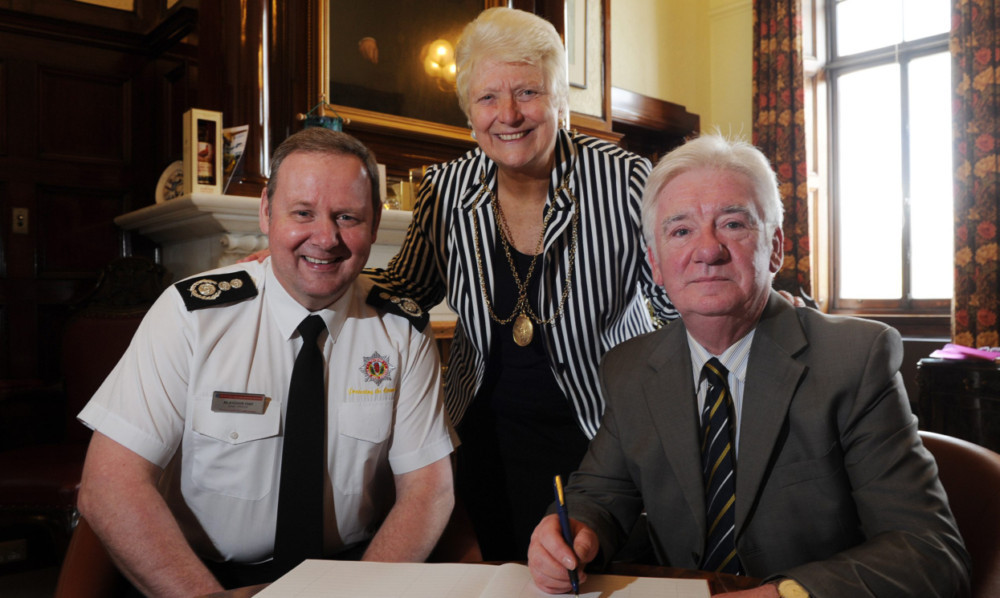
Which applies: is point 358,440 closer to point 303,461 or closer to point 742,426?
point 303,461

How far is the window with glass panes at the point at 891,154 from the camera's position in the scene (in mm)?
6535

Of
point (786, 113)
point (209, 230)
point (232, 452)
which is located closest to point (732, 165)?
point (232, 452)

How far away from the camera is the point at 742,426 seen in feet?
4.26

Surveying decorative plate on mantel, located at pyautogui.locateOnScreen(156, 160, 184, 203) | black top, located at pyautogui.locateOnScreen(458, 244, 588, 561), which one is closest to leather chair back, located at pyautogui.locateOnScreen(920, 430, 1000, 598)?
black top, located at pyautogui.locateOnScreen(458, 244, 588, 561)

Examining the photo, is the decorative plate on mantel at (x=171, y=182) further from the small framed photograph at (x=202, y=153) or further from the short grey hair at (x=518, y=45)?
the short grey hair at (x=518, y=45)

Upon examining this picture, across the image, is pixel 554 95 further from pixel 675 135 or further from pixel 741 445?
pixel 675 135

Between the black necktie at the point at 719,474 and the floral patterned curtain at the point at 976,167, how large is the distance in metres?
5.50

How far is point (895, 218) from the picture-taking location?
270 inches

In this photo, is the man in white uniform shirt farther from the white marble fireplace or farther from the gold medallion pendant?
the white marble fireplace

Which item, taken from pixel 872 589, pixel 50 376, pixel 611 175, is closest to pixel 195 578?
pixel 872 589

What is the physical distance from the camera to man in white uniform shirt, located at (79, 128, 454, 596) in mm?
1433

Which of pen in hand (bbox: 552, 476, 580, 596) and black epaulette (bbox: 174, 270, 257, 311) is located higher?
black epaulette (bbox: 174, 270, 257, 311)

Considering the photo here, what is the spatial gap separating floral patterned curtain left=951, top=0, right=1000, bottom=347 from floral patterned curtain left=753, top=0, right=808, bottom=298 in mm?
1180

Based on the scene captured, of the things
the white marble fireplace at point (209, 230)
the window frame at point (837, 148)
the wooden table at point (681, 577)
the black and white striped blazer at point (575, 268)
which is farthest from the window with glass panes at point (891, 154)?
the wooden table at point (681, 577)
